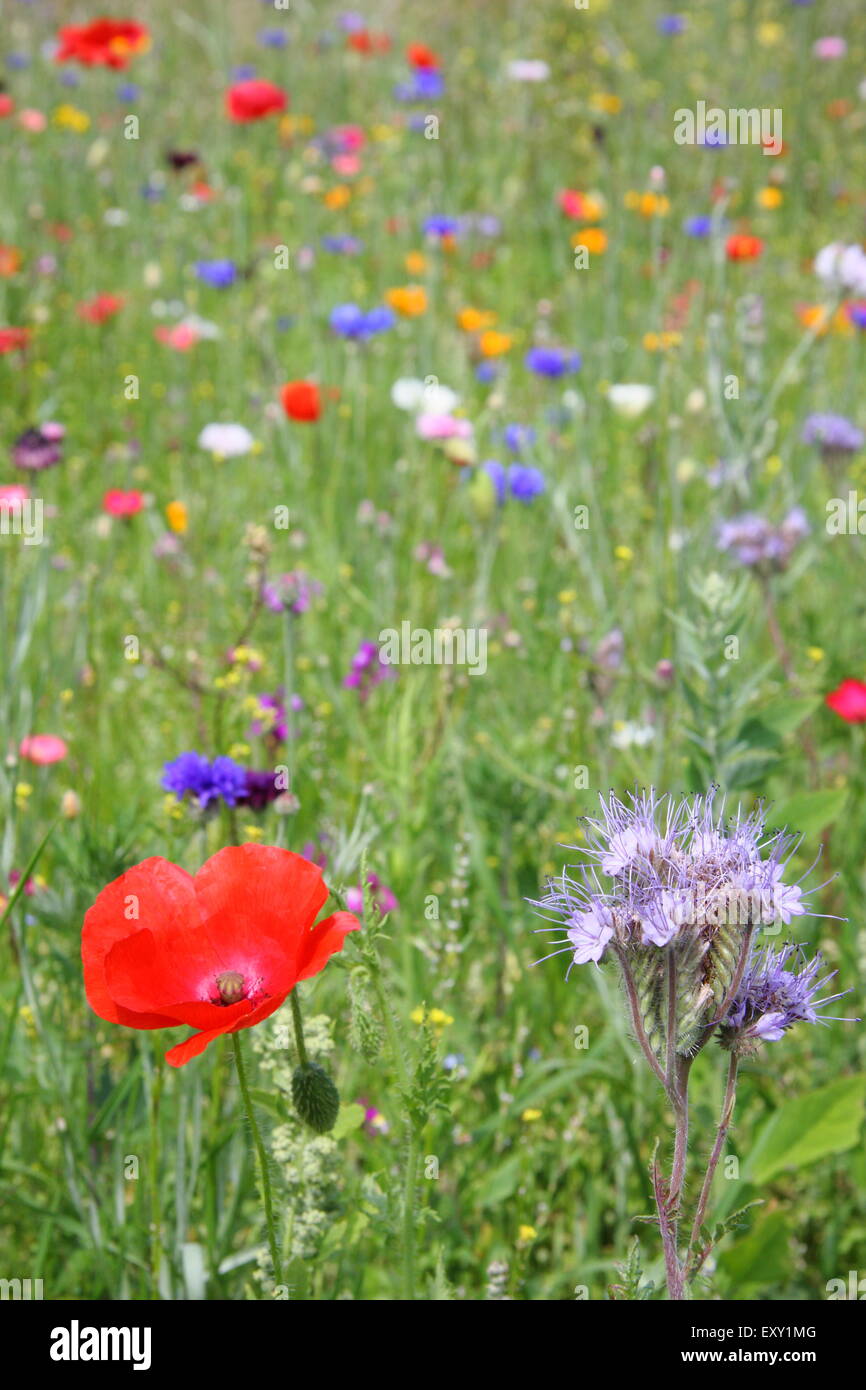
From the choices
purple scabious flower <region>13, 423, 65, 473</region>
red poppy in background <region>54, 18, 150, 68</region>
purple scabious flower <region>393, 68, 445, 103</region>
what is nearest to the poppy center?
purple scabious flower <region>13, 423, 65, 473</region>

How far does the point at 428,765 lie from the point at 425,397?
3.89 feet

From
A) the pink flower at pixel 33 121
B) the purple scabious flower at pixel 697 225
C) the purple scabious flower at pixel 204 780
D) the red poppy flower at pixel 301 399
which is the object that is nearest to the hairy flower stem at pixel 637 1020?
the purple scabious flower at pixel 204 780

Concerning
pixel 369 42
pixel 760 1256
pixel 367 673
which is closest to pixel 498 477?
pixel 367 673

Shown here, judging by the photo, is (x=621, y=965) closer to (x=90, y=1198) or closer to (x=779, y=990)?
(x=779, y=990)

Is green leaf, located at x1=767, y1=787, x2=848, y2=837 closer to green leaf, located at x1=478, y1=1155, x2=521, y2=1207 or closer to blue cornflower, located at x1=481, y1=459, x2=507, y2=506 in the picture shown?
green leaf, located at x1=478, y1=1155, x2=521, y2=1207

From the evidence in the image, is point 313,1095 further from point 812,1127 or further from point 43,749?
point 43,749

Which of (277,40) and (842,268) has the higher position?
(277,40)

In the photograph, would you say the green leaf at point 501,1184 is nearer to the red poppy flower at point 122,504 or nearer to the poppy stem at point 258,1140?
the poppy stem at point 258,1140

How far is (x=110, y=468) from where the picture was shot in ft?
11.0

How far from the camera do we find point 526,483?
2619 mm

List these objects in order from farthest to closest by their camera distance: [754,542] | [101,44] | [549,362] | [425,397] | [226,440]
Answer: [101,44] < [549,362] < [226,440] < [425,397] < [754,542]

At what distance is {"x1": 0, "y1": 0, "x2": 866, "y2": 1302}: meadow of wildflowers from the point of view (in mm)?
951

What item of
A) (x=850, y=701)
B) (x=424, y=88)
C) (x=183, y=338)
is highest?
(x=424, y=88)

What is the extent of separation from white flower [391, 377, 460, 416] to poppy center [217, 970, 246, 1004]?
175cm
